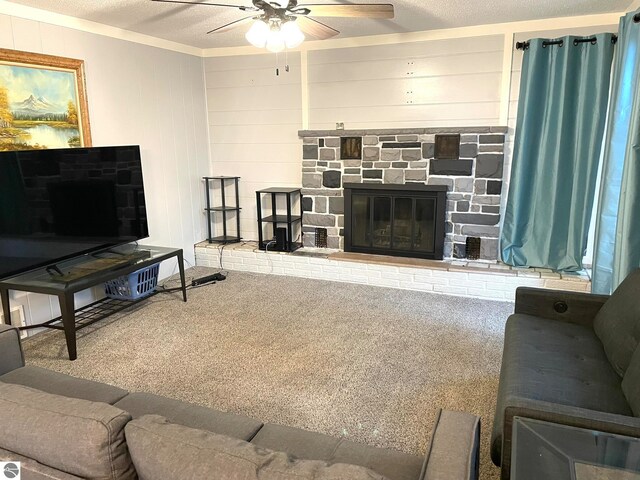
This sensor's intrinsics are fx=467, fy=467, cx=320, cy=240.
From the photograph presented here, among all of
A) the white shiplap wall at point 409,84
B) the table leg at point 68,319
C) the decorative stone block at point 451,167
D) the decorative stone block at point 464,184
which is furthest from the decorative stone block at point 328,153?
the table leg at point 68,319

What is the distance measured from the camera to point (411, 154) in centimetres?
455

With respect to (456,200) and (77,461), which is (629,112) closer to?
(456,200)

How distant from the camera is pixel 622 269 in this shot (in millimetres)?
2875

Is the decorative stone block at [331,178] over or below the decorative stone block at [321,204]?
over

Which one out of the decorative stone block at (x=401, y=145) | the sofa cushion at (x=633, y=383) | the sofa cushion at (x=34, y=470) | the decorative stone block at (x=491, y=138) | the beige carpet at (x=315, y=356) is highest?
the decorative stone block at (x=491, y=138)

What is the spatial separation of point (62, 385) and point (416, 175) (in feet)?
11.6

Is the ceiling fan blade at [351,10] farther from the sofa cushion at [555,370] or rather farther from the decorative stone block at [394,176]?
the decorative stone block at [394,176]

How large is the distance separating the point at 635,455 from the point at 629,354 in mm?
624

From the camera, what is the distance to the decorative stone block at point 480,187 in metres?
4.37

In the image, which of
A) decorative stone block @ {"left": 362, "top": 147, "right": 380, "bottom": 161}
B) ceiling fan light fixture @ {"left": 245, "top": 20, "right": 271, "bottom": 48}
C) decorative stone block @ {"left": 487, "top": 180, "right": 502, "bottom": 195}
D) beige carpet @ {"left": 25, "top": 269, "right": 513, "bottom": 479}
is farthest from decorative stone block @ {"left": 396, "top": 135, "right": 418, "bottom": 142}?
ceiling fan light fixture @ {"left": 245, "top": 20, "right": 271, "bottom": 48}

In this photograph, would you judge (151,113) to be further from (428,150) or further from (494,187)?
(494,187)

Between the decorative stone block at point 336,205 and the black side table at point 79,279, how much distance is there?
1692 millimetres

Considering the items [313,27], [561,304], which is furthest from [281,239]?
[561,304]

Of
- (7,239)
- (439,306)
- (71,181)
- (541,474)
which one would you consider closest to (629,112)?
(439,306)
